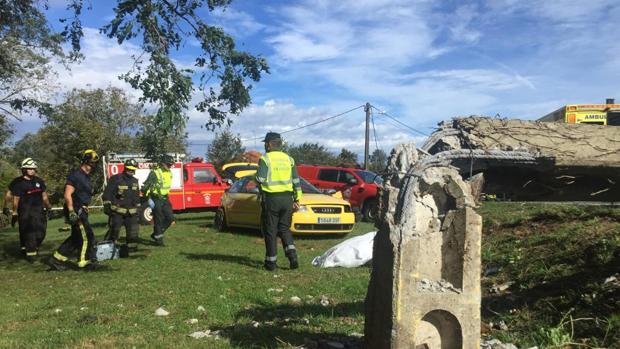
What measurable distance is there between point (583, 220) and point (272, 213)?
167 inches

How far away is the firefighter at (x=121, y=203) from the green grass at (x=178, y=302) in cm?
107

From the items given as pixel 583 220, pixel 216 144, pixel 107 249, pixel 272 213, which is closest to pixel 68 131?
pixel 216 144

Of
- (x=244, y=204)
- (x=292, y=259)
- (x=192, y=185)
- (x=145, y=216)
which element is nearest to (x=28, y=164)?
(x=244, y=204)

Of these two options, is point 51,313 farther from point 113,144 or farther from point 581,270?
point 113,144

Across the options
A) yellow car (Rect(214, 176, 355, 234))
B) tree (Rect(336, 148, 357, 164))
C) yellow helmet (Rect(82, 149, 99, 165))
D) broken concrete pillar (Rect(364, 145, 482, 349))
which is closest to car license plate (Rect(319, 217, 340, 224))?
yellow car (Rect(214, 176, 355, 234))

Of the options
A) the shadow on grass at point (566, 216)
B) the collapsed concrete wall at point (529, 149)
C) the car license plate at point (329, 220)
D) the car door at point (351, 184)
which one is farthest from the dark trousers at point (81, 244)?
the car door at point (351, 184)

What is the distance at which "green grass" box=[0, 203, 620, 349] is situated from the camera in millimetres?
4527

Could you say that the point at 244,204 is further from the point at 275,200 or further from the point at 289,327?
the point at 289,327

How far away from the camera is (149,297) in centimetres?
619

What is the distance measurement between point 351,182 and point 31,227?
9.35 m

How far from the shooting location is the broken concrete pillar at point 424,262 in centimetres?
334

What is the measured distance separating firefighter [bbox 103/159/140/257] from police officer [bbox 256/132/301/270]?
3479 mm

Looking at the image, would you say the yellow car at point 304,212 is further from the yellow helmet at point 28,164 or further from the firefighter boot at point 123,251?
the yellow helmet at point 28,164

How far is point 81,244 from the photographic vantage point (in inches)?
356
